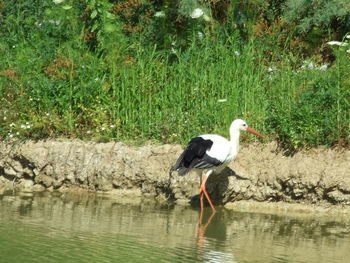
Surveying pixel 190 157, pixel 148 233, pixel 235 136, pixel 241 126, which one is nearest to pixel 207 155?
pixel 190 157

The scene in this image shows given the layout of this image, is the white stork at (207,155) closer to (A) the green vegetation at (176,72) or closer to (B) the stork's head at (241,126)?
(B) the stork's head at (241,126)

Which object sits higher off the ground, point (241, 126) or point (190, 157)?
point (241, 126)

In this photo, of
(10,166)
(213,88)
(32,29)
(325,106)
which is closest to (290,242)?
(325,106)

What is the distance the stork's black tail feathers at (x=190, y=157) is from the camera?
11.2 m

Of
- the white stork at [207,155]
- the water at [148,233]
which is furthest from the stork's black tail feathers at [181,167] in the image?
the water at [148,233]

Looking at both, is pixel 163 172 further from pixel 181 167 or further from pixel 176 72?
pixel 176 72

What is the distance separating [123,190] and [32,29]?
415 centimetres

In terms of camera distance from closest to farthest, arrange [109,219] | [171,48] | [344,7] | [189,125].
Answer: [109,219]
[189,125]
[344,7]
[171,48]

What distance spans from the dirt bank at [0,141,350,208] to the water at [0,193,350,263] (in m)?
0.28

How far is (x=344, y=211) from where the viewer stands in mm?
11180

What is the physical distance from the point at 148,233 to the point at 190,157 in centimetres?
157

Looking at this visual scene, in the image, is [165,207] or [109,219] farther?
[165,207]

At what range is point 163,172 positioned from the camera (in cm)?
1190

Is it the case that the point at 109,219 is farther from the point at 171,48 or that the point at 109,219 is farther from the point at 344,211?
the point at 171,48
